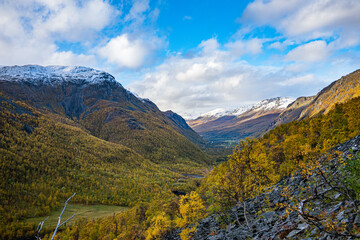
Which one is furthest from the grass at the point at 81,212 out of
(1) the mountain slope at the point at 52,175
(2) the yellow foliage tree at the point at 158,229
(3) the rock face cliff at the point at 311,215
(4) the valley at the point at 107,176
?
(3) the rock face cliff at the point at 311,215

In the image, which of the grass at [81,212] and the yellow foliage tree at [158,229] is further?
the grass at [81,212]

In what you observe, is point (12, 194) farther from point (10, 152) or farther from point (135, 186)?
point (135, 186)

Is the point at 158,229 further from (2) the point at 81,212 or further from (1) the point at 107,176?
(1) the point at 107,176

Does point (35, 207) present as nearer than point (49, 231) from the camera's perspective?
No

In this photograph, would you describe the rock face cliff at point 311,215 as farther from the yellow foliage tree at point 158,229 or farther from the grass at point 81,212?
the grass at point 81,212

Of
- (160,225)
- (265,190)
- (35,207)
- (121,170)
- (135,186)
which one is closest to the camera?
(265,190)

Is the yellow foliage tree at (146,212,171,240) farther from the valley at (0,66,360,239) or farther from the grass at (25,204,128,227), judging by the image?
the grass at (25,204,128,227)

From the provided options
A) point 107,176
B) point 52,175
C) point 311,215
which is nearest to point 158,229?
point 311,215

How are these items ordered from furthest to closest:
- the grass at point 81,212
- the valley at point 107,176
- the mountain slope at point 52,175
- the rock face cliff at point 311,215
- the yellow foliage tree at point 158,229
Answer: the mountain slope at point 52,175 < the grass at point 81,212 < the valley at point 107,176 < the yellow foliage tree at point 158,229 < the rock face cliff at point 311,215

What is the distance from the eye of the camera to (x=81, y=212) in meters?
104

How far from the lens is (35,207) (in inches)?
3949

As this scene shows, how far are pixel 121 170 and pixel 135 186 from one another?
36981 millimetres

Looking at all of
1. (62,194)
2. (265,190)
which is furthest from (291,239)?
(62,194)

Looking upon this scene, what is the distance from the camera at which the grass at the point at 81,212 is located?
9262 centimetres
